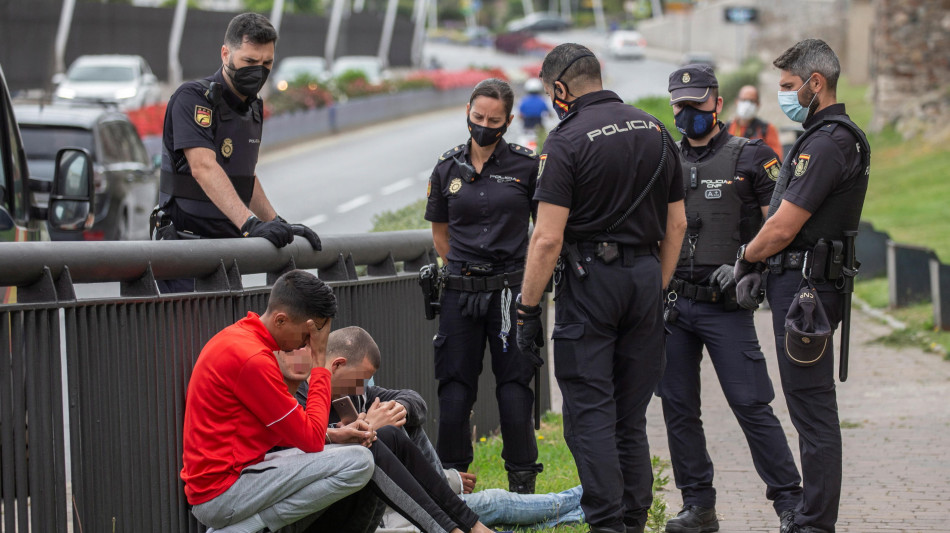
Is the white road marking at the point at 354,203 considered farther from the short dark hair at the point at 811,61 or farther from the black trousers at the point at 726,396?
the short dark hair at the point at 811,61

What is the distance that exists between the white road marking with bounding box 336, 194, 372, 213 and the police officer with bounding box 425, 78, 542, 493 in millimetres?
15048

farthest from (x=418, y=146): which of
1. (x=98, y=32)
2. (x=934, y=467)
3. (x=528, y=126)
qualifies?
(x=934, y=467)

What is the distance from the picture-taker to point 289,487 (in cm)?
432

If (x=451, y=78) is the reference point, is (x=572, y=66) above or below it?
above

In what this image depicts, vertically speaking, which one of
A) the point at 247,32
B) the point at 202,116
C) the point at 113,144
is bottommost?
the point at 113,144

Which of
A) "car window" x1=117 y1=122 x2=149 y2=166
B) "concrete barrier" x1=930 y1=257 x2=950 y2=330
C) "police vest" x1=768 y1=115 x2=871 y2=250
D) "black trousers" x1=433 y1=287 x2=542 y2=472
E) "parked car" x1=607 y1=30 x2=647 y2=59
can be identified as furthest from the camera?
Answer: "parked car" x1=607 y1=30 x2=647 y2=59

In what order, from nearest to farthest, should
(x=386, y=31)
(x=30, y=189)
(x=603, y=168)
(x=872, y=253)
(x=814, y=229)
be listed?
(x=603, y=168)
(x=814, y=229)
(x=30, y=189)
(x=872, y=253)
(x=386, y=31)

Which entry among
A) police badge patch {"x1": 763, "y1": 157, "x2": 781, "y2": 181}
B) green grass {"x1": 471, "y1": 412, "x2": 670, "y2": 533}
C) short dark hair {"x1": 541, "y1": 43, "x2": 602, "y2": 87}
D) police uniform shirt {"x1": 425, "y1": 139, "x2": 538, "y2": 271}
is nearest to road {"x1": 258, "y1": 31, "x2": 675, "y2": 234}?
green grass {"x1": 471, "y1": 412, "x2": 670, "y2": 533}

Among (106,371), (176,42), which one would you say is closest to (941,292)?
(106,371)

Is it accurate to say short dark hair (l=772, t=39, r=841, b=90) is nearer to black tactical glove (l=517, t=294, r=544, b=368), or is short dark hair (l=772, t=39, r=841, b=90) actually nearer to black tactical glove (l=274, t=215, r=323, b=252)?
black tactical glove (l=517, t=294, r=544, b=368)

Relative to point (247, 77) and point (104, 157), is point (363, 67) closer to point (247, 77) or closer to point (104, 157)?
point (104, 157)

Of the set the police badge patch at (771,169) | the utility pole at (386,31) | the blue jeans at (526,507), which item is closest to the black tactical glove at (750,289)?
the police badge patch at (771,169)

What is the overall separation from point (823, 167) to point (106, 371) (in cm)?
298

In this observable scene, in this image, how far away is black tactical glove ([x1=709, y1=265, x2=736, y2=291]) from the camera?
18.6 feet
